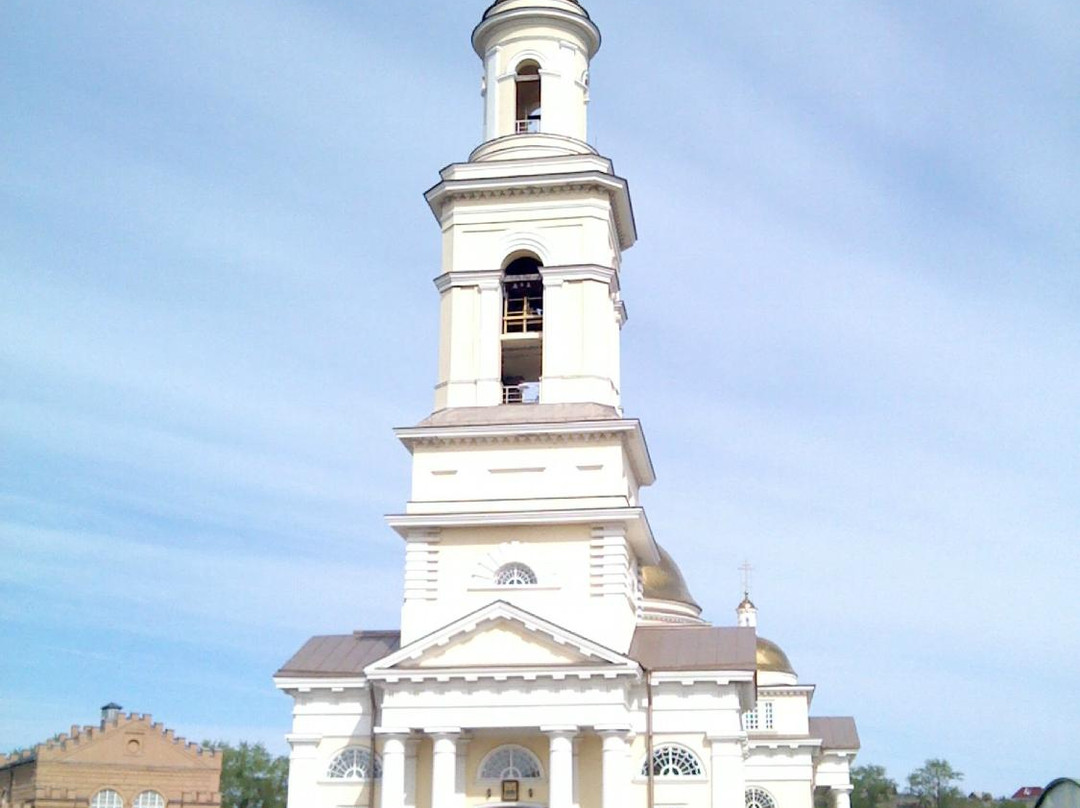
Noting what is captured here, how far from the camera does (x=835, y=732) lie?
45.9 metres

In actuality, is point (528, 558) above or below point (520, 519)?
below

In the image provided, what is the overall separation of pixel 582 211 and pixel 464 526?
7009 mm

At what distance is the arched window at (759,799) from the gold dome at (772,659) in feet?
12.1

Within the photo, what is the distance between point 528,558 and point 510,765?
151 inches

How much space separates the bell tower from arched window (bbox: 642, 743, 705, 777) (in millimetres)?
2173

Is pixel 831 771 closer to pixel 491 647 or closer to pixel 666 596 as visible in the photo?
pixel 666 596

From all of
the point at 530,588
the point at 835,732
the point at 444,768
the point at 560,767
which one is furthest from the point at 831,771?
the point at 444,768

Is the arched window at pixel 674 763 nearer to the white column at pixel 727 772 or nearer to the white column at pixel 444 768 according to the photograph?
the white column at pixel 727 772

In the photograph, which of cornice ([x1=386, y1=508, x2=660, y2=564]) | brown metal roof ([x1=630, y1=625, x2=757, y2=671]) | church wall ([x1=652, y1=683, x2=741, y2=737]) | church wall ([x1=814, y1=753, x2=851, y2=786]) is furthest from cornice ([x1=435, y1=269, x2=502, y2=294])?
church wall ([x1=814, y1=753, x2=851, y2=786])

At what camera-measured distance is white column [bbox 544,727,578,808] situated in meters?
24.8

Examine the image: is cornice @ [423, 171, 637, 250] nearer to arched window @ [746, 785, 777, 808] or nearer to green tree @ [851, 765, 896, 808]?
arched window @ [746, 785, 777, 808]

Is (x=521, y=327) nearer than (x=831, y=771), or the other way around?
(x=521, y=327)

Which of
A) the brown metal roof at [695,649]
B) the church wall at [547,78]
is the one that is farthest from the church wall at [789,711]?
the church wall at [547,78]

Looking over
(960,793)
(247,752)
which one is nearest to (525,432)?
(247,752)
